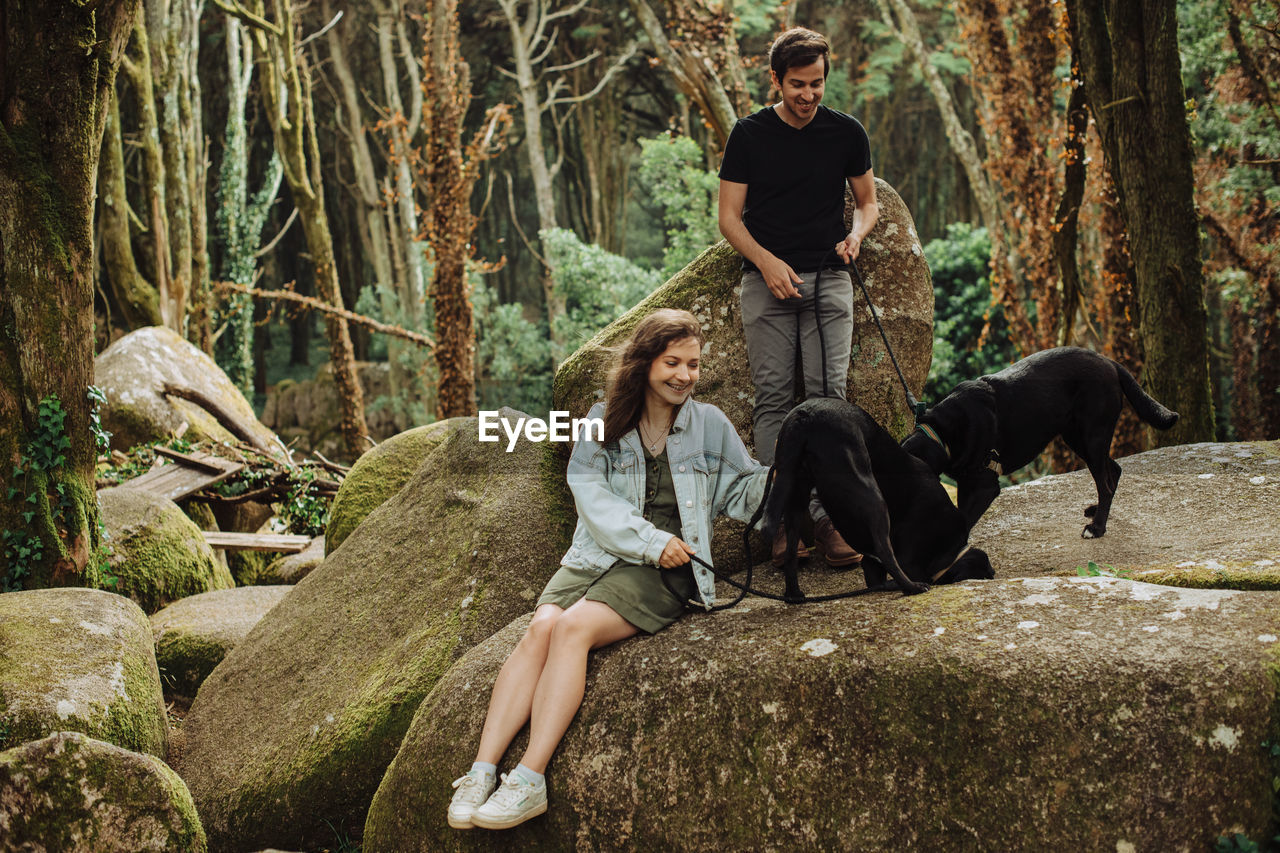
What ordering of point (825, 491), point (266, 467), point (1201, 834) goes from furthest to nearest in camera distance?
point (266, 467)
point (825, 491)
point (1201, 834)

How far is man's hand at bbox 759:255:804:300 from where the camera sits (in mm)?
4539

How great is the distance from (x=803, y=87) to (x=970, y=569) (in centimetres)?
210

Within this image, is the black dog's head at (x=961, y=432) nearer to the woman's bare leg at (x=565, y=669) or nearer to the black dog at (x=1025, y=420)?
the black dog at (x=1025, y=420)

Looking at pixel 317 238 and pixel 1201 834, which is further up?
pixel 317 238

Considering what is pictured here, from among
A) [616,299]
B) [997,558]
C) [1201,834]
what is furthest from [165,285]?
[1201,834]

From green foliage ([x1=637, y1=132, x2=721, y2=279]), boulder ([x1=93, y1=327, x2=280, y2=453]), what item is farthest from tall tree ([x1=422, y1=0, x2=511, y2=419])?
green foliage ([x1=637, y1=132, x2=721, y2=279])

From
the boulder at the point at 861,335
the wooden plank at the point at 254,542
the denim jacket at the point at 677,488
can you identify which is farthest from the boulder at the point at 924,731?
the wooden plank at the point at 254,542

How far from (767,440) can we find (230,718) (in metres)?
2.94

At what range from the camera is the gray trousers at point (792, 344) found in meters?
4.67

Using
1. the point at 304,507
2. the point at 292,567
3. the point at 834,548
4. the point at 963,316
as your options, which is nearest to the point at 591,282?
the point at 963,316

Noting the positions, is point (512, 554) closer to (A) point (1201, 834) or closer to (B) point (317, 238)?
(A) point (1201, 834)

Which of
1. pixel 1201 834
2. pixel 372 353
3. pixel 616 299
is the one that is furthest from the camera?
pixel 372 353

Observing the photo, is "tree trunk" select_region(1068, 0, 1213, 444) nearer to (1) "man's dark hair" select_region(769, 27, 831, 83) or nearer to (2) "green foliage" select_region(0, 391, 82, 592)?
(1) "man's dark hair" select_region(769, 27, 831, 83)

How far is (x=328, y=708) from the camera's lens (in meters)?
4.57
